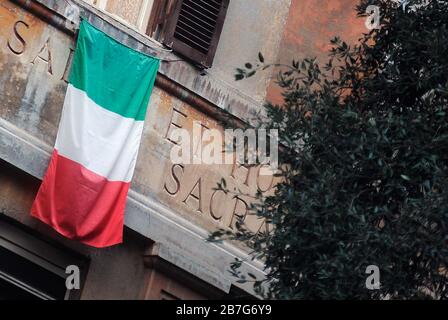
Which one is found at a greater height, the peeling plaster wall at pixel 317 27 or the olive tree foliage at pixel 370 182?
the peeling plaster wall at pixel 317 27

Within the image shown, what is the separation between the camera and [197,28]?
15336 millimetres

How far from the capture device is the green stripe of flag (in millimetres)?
14086

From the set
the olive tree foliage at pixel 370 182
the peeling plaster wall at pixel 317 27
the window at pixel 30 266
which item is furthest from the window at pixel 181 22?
the olive tree foliage at pixel 370 182

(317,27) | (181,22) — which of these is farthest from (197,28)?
(317,27)

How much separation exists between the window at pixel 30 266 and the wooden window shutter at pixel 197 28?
263 cm

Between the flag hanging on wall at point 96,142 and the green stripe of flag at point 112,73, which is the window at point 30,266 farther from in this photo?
the green stripe of flag at point 112,73

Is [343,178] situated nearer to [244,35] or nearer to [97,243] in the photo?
[97,243]

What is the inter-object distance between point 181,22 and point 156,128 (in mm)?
1257

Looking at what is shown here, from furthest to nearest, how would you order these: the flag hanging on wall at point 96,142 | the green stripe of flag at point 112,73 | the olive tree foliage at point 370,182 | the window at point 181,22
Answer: the window at point 181,22 < the green stripe of flag at point 112,73 < the flag hanging on wall at point 96,142 < the olive tree foliage at point 370,182

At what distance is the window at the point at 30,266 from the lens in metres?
14.0

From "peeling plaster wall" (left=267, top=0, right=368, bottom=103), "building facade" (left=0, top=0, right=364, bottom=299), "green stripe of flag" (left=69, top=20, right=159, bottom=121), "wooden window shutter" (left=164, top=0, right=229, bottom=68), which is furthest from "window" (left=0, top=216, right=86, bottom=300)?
"peeling plaster wall" (left=267, top=0, right=368, bottom=103)

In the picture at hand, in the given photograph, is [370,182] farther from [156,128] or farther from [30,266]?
[30,266]

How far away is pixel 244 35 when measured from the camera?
1589 centimetres

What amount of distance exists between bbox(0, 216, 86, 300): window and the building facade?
0.03ft
